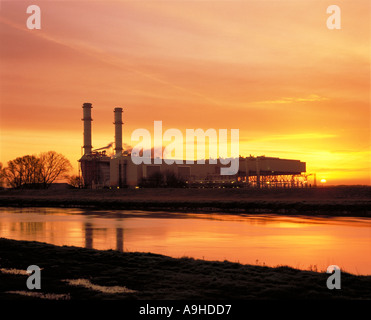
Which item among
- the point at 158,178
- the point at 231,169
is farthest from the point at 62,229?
the point at 231,169

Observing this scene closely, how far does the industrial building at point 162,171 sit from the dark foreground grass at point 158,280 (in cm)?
8634

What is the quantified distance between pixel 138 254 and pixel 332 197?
177 feet

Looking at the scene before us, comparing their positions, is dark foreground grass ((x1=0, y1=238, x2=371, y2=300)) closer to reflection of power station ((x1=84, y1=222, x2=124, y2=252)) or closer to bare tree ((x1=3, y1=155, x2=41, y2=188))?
reflection of power station ((x1=84, y1=222, x2=124, y2=252))

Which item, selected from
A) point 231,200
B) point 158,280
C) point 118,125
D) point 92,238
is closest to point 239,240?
point 92,238

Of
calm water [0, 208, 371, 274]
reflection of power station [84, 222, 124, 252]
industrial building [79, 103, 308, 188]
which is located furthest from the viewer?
industrial building [79, 103, 308, 188]

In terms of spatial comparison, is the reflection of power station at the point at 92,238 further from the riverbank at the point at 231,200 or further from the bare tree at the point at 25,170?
the bare tree at the point at 25,170

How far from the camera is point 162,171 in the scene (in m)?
109

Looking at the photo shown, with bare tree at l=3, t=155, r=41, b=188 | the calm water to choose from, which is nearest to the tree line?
bare tree at l=3, t=155, r=41, b=188

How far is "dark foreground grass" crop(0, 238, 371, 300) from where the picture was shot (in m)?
10.5

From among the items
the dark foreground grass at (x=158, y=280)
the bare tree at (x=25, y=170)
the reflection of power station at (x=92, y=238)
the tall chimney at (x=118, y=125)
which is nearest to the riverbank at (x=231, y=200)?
the bare tree at (x=25, y=170)

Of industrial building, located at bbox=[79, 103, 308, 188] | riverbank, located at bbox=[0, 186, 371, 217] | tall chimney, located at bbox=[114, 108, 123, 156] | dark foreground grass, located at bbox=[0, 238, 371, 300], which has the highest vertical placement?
tall chimney, located at bbox=[114, 108, 123, 156]

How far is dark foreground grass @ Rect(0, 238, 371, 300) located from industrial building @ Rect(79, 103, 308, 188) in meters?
86.3

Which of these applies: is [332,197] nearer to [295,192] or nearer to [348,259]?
[295,192]

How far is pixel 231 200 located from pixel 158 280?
5129 centimetres
